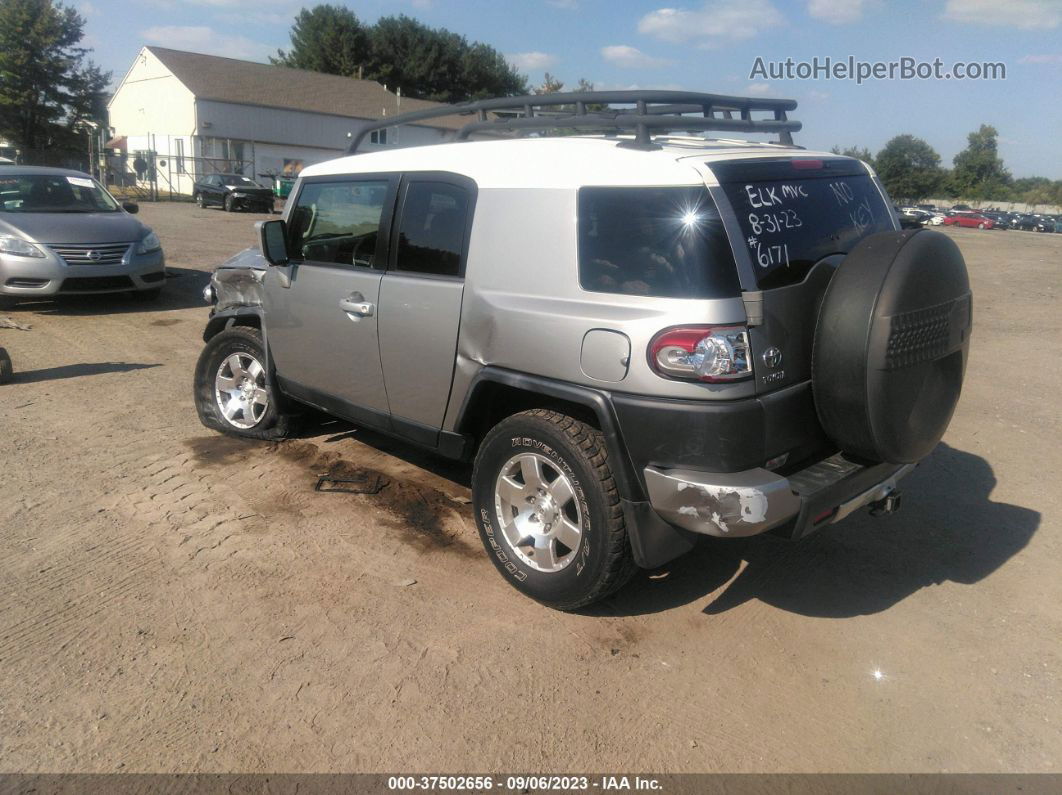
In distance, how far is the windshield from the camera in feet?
32.6

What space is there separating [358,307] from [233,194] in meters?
28.2

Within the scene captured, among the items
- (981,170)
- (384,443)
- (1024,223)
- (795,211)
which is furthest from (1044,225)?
(795,211)

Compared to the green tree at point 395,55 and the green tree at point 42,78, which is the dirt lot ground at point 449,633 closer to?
the green tree at point 42,78

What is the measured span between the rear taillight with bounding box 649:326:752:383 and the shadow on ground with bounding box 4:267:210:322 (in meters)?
8.79

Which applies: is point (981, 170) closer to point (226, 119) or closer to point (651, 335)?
point (226, 119)

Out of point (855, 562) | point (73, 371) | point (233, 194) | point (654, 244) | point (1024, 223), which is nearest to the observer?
point (654, 244)

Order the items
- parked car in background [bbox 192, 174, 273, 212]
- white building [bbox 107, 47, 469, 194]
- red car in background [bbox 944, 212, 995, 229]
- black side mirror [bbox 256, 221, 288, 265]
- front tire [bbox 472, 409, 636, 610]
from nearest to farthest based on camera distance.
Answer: front tire [bbox 472, 409, 636, 610]
black side mirror [bbox 256, 221, 288, 265]
parked car in background [bbox 192, 174, 273, 212]
white building [bbox 107, 47, 469, 194]
red car in background [bbox 944, 212, 995, 229]

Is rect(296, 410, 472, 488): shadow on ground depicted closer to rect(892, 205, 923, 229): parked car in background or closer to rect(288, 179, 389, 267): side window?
rect(288, 179, 389, 267): side window

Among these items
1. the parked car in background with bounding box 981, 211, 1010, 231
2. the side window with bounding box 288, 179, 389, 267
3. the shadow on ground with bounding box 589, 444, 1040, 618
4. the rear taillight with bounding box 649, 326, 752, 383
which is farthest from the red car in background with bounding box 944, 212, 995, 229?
the rear taillight with bounding box 649, 326, 752, 383

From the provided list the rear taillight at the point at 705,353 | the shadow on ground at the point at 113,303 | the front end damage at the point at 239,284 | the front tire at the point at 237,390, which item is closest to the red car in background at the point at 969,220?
the shadow on ground at the point at 113,303

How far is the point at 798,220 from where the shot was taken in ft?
11.0

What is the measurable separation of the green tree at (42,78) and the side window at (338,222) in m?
56.8

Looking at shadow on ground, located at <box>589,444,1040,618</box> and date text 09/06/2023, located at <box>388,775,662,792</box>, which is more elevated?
shadow on ground, located at <box>589,444,1040,618</box>

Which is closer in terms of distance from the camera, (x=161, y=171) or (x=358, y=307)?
(x=358, y=307)
